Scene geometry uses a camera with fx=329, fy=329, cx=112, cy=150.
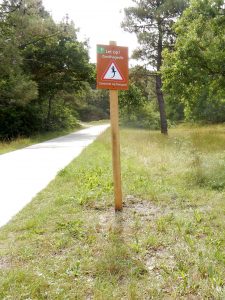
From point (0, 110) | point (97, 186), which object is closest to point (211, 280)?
point (97, 186)

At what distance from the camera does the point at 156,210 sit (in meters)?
5.39

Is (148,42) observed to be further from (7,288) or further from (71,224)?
(7,288)

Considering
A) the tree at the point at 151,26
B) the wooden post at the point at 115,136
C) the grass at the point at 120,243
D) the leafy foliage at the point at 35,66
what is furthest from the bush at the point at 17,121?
the wooden post at the point at 115,136

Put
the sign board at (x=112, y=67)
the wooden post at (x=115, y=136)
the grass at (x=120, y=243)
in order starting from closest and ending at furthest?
1. the grass at (x=120, y=243)
2. the sign board at (x=112, y=67)
3. the wooden post at (x=115, y=136)

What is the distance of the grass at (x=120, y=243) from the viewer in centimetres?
300

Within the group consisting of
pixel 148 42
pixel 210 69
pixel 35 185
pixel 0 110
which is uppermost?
pixel 148 42

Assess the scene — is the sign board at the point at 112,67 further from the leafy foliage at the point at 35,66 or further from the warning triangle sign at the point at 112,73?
the leafy foliage at the point at 35,66

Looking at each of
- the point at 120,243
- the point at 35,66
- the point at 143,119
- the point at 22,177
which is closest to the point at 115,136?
the point at 120,243

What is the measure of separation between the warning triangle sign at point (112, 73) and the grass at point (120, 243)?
2.18m

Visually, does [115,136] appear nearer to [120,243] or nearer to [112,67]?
[112,67]

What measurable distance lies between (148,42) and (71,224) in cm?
2007

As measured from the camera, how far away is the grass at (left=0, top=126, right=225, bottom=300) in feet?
9.84

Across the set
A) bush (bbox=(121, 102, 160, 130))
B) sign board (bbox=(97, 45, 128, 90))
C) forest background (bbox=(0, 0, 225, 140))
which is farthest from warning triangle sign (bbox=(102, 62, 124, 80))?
bush (bbox=(121, 102, 160, 130))

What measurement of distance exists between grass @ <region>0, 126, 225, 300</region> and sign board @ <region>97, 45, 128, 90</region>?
208 cm
